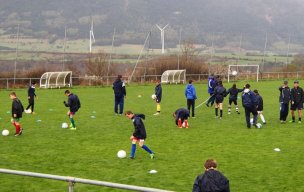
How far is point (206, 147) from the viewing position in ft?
57.8

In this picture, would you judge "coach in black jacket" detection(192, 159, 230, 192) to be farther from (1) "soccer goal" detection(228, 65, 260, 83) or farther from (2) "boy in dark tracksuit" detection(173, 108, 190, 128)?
(1) "soccer goal" detection(228, 65, 260, 83)

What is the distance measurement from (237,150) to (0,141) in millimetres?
8471

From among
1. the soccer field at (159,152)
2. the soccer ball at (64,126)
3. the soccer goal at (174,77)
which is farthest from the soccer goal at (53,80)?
the soccer ball at (64,126)

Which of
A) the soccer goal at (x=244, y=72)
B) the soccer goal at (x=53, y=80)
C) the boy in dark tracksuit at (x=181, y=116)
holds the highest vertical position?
the soccer goal at (x=244, y=72)

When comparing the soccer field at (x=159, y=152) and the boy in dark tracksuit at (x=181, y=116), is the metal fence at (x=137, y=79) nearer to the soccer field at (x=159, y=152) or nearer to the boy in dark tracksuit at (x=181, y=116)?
Result: the soccer field at (x=159, y=152)

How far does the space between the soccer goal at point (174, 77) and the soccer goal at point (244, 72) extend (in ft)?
18.9

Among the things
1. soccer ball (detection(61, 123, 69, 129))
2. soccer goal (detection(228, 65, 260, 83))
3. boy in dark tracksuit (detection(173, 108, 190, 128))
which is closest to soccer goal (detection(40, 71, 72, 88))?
soccer goal (detection(228, 65, 260, 83))

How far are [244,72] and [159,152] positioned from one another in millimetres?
52547

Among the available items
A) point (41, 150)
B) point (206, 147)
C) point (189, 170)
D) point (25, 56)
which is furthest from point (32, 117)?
point (25, 56)

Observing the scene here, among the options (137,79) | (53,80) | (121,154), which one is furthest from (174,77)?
(121,154)

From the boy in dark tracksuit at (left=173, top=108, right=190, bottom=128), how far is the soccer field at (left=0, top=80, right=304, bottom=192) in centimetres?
39

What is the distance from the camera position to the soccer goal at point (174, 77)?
60719 millimetres

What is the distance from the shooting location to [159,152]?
55.0 ft

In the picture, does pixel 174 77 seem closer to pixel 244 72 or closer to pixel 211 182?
pixel 244 72
